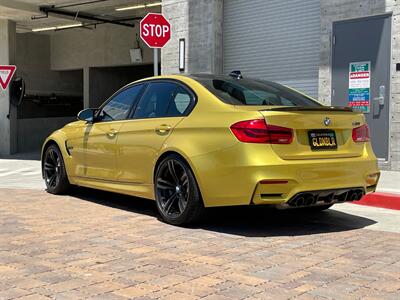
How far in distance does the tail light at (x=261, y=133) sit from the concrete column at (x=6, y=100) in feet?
47.1

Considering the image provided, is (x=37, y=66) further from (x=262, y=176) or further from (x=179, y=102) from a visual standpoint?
(x=262, y=176)

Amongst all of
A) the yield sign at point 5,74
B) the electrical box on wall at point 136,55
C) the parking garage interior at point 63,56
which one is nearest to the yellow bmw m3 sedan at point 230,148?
the yield sign at point 5,74

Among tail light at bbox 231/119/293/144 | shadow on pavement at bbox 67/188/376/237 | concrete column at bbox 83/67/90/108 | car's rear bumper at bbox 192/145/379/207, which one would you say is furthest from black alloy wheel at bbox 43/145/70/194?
concrete column at bbox 83/67/90/108

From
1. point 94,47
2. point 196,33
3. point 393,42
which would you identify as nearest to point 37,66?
point 94,47

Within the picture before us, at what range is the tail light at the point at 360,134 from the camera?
19.0 feet

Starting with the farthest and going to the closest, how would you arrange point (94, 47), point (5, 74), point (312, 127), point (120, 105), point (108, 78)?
point (108, 78) < point (94, 47) < point (5, 74) < point (120, 105) < point (312, 127)

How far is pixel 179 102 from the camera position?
20.2 feet

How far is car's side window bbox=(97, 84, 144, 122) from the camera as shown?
6.89 metres

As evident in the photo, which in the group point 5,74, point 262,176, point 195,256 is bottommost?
point 195,256

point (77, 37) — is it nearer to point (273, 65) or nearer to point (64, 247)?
point (273, 65)

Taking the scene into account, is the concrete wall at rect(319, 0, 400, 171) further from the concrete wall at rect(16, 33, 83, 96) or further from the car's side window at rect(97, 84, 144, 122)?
the concrete wall at rect(16, 33, 83, 96)

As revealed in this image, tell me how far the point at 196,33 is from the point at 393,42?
16.3 ft

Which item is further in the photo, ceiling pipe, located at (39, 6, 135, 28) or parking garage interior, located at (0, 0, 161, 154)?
parking garage interior, located at (0, 0, 161, 154)

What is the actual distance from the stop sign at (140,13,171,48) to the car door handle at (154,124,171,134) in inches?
181
